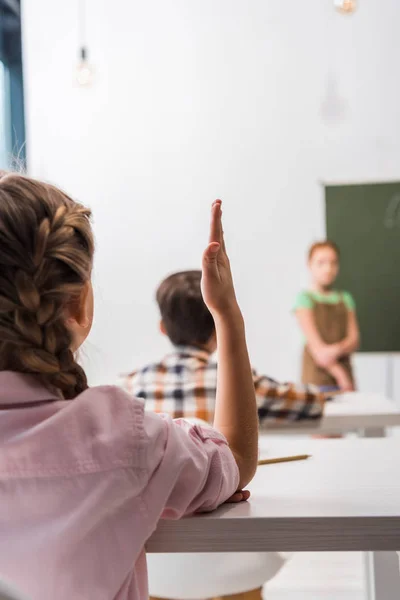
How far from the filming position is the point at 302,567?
3068mm

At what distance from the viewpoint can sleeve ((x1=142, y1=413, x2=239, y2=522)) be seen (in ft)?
2.69

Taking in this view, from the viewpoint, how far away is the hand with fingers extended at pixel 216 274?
0.95 meters

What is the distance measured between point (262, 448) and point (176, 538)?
2.04ft

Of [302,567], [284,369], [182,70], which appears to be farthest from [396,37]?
[302,567]

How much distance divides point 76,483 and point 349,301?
181 inches

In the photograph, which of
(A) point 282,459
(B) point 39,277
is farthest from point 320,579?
(B) point 39,277

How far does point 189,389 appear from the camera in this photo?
6.61 feet

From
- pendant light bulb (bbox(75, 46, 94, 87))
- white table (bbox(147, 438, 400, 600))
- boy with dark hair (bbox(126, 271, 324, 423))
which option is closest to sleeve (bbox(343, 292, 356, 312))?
pendant light bulb (bbox(75, 46, 94, 87))

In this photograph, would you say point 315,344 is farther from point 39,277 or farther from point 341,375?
point 39,277

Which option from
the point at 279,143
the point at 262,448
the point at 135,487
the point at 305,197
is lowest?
the point at 262,448

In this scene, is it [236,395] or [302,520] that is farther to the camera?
[236,395]

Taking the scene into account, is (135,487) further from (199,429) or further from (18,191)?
(18,191)

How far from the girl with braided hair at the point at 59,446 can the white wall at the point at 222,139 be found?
4631mm

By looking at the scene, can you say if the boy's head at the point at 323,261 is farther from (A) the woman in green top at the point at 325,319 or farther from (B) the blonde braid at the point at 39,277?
(B) the blonde braid at the point at 39,277
